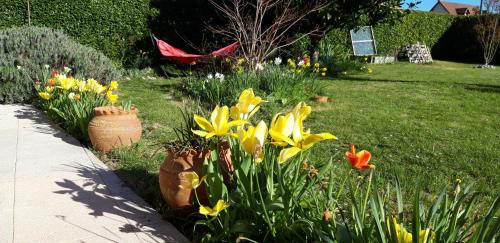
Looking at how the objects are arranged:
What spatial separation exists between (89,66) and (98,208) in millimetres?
4467

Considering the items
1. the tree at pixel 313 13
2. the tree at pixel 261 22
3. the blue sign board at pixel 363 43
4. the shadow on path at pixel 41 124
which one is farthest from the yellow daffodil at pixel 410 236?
the blue sign board at pixel 363 43

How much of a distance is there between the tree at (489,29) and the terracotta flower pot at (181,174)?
1449 centimetres

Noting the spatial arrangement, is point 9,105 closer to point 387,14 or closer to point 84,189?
point 84,189

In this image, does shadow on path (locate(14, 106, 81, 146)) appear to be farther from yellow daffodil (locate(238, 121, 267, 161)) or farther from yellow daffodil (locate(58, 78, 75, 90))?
yellow daffodil (locate(238, 121, 267, 161))

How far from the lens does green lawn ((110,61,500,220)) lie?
2924 mm

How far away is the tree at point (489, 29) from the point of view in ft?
46.6

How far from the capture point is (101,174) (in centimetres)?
291

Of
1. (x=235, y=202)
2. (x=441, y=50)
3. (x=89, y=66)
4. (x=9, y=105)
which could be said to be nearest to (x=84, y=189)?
(x=235, y=202)

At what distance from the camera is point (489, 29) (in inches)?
574

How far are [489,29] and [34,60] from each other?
14.4 meters

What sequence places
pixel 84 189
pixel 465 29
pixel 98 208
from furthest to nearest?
1. pixel 465 29
2. pixel 84 189
3. pixel 98 208

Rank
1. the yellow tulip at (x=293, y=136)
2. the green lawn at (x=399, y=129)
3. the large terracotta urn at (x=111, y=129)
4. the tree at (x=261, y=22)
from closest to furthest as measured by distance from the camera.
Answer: the yellow tulip at (x=293, y=136), the green lawn at (x=399, y=129), the large terracotta urn at (x=111, y=129), the tree at (x=261, y=22)

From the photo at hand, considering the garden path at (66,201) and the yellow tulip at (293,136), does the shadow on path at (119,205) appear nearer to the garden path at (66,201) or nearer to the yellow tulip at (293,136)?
the garden path at (66,201)

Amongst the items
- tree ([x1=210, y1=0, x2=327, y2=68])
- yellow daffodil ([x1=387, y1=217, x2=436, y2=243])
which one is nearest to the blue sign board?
tree ([x1=210, y1=0, x2=327, y2=68])
